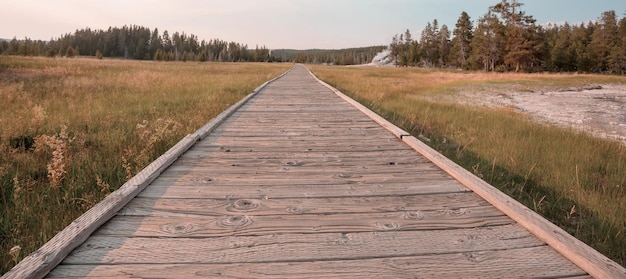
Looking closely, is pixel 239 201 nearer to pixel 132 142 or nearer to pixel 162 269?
pixel 162 269

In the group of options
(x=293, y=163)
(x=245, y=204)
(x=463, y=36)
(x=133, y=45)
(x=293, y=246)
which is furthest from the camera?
(x=133, y=45)

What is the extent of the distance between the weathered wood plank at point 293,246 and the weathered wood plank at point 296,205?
1.09 feet

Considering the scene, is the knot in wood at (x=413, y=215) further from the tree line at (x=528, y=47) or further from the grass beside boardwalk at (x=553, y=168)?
the tree line at (x=528, y=47)

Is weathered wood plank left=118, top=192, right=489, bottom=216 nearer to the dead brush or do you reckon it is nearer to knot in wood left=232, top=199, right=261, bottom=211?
knot in wood left=232, top=199, right=261, bottom=211

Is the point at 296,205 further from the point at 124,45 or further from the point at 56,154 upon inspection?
the point at 124,45

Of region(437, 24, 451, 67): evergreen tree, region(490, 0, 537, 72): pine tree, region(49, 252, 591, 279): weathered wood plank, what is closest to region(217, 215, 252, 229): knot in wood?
region(49, 252, 591, 279): weathered wood plank

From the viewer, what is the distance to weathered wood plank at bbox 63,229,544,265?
165 cm

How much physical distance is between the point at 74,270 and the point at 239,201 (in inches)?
40.6

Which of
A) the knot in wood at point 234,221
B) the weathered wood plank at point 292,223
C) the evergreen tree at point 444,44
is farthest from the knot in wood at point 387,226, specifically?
the evergreen tree at point 444,44

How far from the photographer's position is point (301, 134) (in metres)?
4.80

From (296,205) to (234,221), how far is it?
0.47m

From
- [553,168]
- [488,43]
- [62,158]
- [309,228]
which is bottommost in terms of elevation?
[553,168]

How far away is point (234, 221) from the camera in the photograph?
2045 millimetres

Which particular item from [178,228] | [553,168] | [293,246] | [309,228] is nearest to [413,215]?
[309,228]
